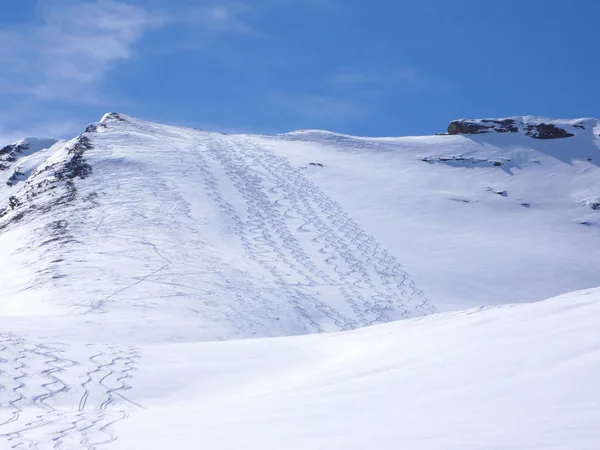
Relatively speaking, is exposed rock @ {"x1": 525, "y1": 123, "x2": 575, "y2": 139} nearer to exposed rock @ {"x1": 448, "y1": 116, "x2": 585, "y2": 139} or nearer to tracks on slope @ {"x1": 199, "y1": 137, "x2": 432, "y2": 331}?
exposed rock @ {"x1": 448, "y1": 116, "x2": 585, "y2": 139}

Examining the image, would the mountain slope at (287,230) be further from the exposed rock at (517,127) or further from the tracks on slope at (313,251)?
the exposed rock at (517,127)

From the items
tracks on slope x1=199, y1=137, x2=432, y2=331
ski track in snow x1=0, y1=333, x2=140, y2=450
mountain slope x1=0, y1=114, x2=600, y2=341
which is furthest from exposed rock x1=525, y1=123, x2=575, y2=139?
ski track in snow x1=0, y1=333, x2=140, y2=450

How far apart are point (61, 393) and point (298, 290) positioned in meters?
9.86

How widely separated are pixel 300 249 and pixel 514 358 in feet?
48.4

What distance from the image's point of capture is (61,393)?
7.08 m

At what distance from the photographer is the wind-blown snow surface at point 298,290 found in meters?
5.34

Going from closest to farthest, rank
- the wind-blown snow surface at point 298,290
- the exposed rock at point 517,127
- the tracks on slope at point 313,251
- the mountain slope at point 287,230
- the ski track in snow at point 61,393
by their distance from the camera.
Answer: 1. the wind-blown snow surface at point 298,290
2. the ski track in snow at point 61,393
3. the mountain slope at point 287,230
4. the tracks on slope at point 313,251
5. the exposed rock at point 517,127

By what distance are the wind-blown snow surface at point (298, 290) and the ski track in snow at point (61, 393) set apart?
35 millimetres

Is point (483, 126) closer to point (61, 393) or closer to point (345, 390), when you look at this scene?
point (345, 390)

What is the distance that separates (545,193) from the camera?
2889 centimetres

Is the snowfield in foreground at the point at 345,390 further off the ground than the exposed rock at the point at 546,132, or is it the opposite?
the exposed rock at the point at 546,132

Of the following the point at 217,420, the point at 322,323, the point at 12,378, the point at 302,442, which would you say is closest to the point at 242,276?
the point at 322,323

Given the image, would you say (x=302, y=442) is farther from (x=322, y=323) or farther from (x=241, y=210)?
Result: (x=241, y=210)

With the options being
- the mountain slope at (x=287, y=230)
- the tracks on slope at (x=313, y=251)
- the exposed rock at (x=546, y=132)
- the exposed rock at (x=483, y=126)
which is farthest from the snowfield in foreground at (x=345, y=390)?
the exposed rock at (x=546, y=132)
